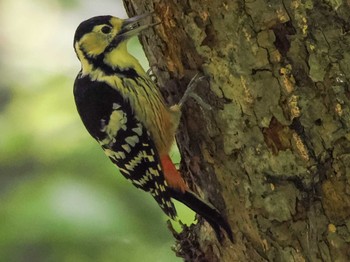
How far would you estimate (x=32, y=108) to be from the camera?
11.0 feet

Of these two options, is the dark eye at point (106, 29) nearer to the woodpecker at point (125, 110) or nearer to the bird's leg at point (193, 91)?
the woodpecker at point (125, 110)

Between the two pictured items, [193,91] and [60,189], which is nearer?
[193,91]

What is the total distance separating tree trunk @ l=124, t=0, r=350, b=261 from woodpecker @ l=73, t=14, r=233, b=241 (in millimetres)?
333

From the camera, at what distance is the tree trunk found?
7.25 ft

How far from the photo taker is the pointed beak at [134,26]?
256 centimetres

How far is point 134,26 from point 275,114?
0.76 meters

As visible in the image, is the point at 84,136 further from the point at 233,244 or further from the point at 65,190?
the point at 233,244

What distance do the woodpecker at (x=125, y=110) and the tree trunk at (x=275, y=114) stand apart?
13.1 inches

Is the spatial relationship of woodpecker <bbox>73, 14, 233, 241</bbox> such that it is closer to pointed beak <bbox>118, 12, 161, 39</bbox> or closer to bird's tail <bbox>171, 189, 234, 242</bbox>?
pointed beak <bbox>118, 12, 161, 39</bbox>

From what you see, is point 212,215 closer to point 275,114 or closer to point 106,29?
point 275,114

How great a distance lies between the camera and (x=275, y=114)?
2273 mm

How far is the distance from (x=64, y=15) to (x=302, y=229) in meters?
2.11

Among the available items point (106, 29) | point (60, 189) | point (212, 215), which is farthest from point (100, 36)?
point (212, 215)

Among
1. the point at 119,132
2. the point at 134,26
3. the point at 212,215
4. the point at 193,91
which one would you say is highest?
the point at 134,26
